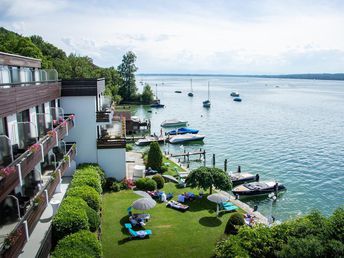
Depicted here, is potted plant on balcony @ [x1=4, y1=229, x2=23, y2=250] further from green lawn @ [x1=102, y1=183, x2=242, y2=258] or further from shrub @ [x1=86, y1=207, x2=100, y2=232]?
green lawn @ [x1=102, y1=183, x2=242, y2=258]

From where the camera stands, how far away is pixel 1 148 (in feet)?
45.0

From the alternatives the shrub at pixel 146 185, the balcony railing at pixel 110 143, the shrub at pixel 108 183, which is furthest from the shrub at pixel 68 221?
the balcony railing at pixel 110 143

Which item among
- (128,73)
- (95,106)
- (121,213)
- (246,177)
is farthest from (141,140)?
(128,73)

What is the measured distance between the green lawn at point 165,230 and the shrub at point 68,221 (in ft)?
10.3

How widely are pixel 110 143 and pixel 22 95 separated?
1457 cm

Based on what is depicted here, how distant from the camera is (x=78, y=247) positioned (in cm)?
1706

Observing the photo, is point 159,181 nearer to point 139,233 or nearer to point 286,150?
point 139,233

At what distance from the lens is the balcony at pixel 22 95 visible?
15.7 metres

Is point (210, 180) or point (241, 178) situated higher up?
point (210, 180)

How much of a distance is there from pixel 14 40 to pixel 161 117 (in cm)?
4891

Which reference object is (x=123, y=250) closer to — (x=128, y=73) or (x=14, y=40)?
(x=14, y=40)

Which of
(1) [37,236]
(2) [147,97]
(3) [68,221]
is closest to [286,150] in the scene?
(3) [68,221]

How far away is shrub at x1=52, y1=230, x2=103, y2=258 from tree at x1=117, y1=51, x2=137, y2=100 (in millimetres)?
126891

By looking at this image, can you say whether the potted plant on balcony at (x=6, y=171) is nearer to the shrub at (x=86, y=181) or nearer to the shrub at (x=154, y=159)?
the shrub at (x=86, y=181)
